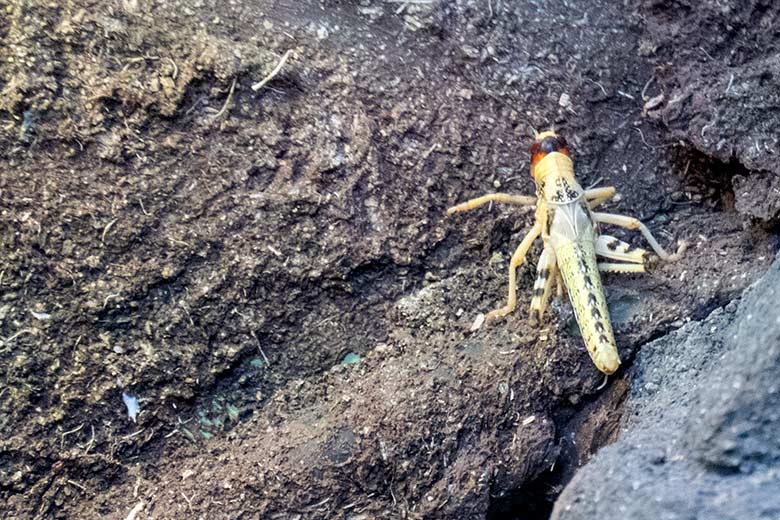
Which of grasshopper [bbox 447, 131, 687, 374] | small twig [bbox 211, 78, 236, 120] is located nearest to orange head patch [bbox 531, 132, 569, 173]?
grasshopper [bbox 447, 131, 687, 374]

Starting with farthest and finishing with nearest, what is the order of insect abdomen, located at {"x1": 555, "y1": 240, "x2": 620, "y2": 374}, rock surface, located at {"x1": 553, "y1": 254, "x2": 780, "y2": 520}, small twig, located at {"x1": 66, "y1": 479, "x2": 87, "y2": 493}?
small twig, located at {"x1": 66, "y1": 479, "x2": 87, "y2": 493}, insect abdomen, located at {"x1": 555, "y1": 240, "x2": 620, "y2": 374}, rock surface, located at {"x1": 553, "y1": 254, "x2": 780, "y2": 520}

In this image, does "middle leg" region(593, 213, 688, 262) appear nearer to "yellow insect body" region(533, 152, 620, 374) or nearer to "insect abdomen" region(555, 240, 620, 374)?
"yellow insect body" region(533, 152, 620, 374)

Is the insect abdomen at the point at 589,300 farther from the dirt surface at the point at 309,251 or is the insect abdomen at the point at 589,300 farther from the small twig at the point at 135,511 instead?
the small twig at the point at 135,511

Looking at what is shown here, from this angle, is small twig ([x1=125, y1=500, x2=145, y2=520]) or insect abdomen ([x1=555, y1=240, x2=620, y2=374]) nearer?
insect abdomen ([x1=555, y1=240, x2=620, y2=374])

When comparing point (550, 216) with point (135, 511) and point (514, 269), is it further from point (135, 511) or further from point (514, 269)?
point (135, 511)

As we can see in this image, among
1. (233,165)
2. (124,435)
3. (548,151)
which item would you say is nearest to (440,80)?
(548,151)

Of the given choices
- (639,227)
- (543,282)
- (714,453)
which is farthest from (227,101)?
(714,453)

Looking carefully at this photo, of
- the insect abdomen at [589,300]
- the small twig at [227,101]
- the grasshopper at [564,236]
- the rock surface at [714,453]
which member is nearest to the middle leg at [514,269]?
the grasshopper at [564,236]
